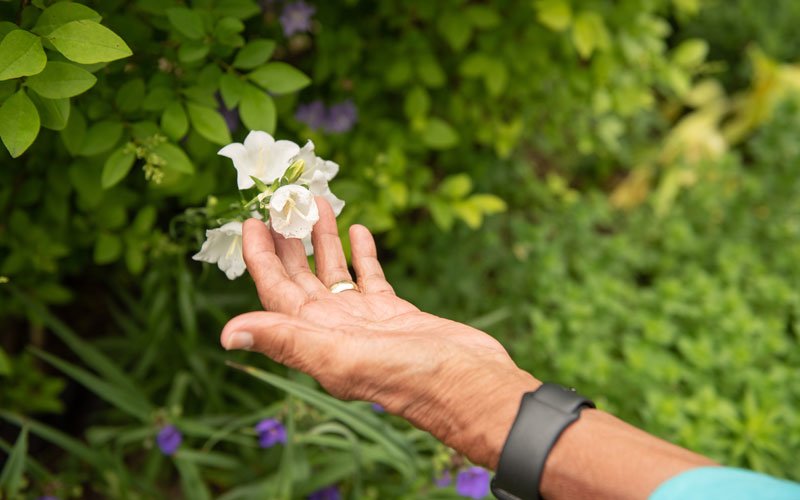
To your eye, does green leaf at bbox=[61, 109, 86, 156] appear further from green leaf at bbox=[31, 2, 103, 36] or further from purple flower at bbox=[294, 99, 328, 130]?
purple flower at bbox=[294, 99, 328, 130]

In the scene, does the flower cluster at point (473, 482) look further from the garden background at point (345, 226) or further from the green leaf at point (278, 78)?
the green leaf at point (278, 78)

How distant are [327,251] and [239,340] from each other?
0.98ft

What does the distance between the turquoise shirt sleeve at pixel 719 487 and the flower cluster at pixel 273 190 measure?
2.23 feet

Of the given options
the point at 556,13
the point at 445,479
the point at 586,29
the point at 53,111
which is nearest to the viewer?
the point at 53,111

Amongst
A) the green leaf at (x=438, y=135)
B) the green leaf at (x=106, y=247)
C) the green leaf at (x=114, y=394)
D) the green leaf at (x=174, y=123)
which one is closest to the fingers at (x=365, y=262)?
the green leaf at (x=174, y=123)

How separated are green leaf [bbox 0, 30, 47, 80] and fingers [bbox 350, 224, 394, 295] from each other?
1.93ft

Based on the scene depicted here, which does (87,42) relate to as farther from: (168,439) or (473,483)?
(473,483)

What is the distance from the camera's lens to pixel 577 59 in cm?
254

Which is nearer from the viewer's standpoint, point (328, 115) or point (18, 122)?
point (18, 122)

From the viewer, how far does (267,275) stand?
1119mm

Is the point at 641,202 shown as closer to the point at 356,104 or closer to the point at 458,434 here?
the point at 356,104

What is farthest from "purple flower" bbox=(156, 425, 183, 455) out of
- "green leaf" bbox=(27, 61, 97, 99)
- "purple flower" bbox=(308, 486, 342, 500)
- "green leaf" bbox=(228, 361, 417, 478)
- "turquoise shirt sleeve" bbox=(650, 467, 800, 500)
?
"turquoise shirt sleeve" bbox=(650, 467, 800, 500)

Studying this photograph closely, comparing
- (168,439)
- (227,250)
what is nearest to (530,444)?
(227,250)

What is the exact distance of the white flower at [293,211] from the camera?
109cm
